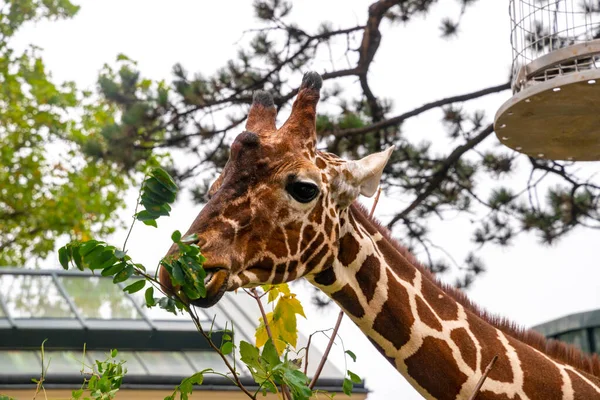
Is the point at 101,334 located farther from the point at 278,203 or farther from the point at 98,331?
the point at 278,203

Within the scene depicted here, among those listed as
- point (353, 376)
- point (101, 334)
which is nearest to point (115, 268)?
point (353, 376)

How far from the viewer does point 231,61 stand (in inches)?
295

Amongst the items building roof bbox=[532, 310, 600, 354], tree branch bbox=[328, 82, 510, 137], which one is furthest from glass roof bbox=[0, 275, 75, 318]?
building roof bbox=[532, 310, 600, 354]

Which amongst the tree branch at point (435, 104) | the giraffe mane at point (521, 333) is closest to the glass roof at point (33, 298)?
the tree branch at point (435, 104)

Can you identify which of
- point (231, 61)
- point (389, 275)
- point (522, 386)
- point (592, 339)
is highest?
point (231, 61)

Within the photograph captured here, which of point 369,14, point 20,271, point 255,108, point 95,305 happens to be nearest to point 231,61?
point 369,14

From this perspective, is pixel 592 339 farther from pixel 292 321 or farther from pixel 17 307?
pixel 17 307

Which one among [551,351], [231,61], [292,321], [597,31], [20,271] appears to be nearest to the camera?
[292,321]

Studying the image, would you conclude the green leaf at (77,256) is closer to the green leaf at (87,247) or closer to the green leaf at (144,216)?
the green leaf at (87,247)

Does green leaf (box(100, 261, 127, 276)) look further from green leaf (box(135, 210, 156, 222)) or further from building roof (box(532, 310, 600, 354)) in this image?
building roof (box(532, 310, 600, 354))

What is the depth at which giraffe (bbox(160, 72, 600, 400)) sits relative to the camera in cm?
231

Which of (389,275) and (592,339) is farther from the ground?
(592,339)

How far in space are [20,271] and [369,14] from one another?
4.43m

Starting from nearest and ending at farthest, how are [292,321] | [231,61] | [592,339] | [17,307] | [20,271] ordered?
[292,321], [592,339], [231,61], [17,307], [20,271]
